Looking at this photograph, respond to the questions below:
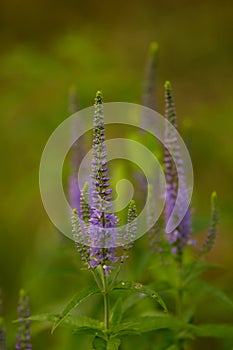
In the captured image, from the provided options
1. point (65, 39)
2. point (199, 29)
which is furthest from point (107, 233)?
point (199, 29)

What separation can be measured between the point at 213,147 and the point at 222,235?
3554mm

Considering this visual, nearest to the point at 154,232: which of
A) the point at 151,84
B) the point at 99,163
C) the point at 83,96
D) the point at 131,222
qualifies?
the point at 131,222

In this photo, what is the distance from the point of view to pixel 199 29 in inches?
298

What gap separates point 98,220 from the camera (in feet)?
8.86

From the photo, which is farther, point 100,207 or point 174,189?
point 174,189

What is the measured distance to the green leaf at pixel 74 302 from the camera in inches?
103

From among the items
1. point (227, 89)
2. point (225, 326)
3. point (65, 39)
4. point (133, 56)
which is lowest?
point (225, 326)

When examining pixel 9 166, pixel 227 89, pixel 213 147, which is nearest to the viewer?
pixel 213 147

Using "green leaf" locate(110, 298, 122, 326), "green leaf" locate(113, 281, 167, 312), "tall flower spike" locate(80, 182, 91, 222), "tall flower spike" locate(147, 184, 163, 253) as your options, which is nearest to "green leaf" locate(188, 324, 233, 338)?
"tall flower spike" locate(147, 184, 163, 253)

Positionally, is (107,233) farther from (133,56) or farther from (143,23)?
(143,23)

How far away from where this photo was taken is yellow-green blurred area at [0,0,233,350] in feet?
17.7

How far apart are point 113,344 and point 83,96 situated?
296 centimetres

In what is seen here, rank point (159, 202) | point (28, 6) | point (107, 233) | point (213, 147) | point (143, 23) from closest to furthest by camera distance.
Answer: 1. point (107, 233)
2. point (159, 202)
3. point (213, 147)
4. point (28, 6)
5. point (143, 23)

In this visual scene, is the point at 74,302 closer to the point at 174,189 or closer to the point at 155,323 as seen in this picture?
the point at 155,323
